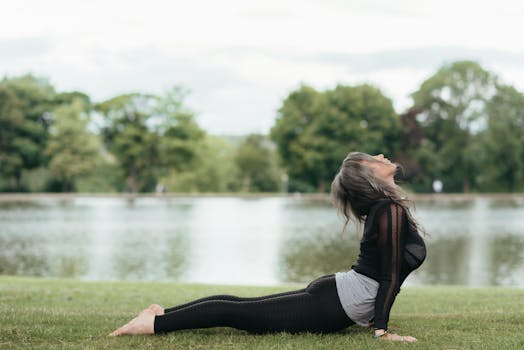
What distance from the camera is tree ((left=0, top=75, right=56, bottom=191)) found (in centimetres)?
7069

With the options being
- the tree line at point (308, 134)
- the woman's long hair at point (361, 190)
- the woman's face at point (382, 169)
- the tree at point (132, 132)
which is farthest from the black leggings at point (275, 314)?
the tree at point (132, 132)

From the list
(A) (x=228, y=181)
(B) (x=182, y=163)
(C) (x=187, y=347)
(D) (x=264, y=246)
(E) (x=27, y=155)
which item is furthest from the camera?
(A) (x=228, y=181)

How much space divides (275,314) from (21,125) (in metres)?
71.9

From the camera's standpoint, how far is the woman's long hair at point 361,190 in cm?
516

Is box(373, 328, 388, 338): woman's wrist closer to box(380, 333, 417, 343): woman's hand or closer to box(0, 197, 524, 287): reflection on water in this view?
box(380, 333, 417, 343): woman's hand

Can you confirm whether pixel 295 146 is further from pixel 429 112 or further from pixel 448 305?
pixel 448 305

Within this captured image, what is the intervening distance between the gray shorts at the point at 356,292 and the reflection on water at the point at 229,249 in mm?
7383

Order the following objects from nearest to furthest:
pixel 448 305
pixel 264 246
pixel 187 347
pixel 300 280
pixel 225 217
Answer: pixel 187 347 < pixel 448 305 < pixel 300 280 < pixel 264 246 < pixel 225 217

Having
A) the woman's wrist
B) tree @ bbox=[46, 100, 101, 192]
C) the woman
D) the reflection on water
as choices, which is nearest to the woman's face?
the woman

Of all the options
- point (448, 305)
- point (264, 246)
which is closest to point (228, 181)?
point (264, 246)

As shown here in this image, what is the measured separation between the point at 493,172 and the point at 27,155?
168 ft

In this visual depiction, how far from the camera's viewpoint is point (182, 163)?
7781 cm

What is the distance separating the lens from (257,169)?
295ft

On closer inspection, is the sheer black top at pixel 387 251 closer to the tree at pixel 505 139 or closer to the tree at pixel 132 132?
the tree at pixel 505 139
